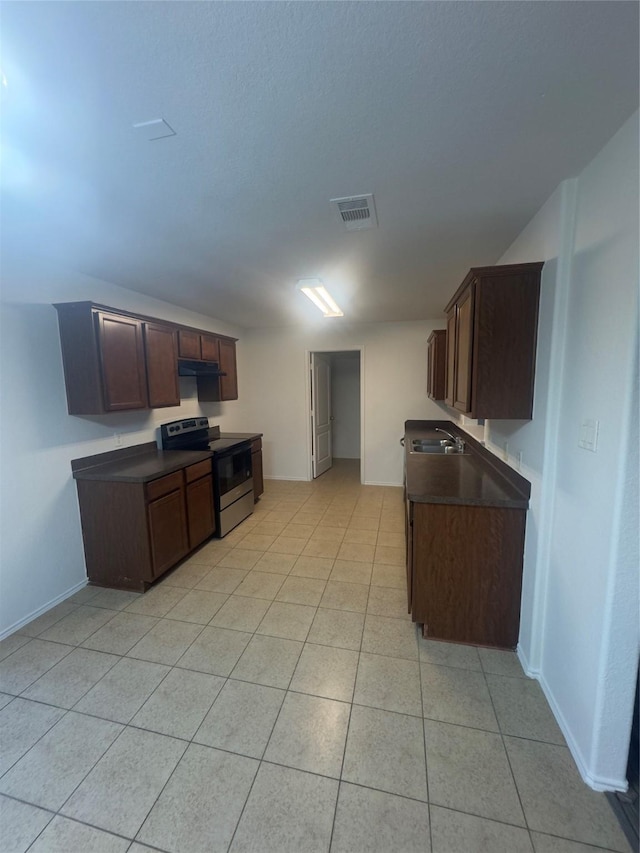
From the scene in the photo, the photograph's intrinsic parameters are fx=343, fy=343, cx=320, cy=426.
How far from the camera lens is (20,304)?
2340mm

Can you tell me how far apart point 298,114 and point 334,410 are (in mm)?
5924

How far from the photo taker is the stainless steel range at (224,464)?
3592mm

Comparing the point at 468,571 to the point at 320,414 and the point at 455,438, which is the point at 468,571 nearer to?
the point at 455,438

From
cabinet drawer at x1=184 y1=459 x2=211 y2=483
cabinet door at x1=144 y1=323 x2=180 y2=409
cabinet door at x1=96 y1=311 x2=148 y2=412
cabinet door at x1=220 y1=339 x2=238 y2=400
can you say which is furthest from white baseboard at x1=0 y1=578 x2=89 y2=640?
cabinet door at x1=220 y1=339 x2=238 y2=400

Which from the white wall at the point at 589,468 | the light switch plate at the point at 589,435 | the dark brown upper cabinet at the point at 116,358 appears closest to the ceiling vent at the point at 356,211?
the white wall at the point at 589,468

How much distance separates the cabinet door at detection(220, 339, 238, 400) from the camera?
4.31 m

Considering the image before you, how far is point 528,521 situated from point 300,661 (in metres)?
1.55

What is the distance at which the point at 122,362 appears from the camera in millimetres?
2793

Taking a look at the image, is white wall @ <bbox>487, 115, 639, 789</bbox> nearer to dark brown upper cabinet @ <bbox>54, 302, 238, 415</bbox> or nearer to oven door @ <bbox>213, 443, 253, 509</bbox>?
oven door @ <bbox>213, 443, 253, 509</bbox>

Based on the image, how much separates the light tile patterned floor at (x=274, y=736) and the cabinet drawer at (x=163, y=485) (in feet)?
2.57

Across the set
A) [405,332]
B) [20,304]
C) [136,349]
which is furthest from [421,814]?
[405,332]

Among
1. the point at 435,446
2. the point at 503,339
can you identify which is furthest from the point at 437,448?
the point at 503,339

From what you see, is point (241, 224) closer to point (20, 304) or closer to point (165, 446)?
point (20, 304)

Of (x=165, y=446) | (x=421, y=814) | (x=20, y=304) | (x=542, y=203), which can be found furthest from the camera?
(x=165, y=446)
